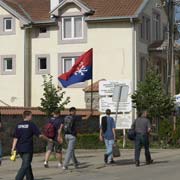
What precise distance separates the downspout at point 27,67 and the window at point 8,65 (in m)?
0.85

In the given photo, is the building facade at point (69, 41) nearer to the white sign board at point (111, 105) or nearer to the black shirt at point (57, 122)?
the white sign board at point (111, 105)

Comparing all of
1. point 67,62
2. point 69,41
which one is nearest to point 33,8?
point 69,41

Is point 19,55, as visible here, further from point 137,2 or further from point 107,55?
point 137,2

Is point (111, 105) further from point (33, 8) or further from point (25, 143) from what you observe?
point (33, 8)

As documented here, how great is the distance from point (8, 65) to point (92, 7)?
288 inches

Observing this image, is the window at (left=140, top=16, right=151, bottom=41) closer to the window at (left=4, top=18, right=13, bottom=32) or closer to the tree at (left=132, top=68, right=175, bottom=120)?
the window at (left=4, top=18, right=13, bottom=32)

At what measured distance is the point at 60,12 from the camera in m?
42.3

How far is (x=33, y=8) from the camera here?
147 feet

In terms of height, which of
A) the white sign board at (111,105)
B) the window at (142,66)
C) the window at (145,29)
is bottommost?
the white sign board at (111,105)

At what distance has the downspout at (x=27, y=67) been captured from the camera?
42.8 m

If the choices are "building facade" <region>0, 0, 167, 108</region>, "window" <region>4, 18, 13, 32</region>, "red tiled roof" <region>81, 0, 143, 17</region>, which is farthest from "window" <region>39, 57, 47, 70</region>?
"red tiled roof" <region>81, 0, 143, 17</region>

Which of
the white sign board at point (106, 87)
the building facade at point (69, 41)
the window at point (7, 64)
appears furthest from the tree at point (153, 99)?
the window at point (7, 64)

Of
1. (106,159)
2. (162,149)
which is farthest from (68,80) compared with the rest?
(106,159)

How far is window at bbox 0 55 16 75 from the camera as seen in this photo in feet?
141
